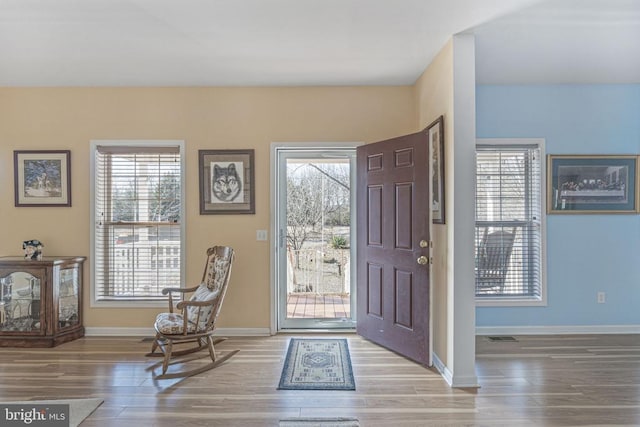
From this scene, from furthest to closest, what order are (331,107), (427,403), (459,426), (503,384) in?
(331,107), (503,384), (427,403), (459,426)

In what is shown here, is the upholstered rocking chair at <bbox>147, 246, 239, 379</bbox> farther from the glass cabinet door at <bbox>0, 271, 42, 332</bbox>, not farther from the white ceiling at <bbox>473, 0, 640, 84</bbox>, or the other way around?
the white ceiling at <bbox>473, 0, 640, 84</bbox>

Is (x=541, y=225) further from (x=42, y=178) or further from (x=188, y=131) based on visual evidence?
(x=42, y=178)

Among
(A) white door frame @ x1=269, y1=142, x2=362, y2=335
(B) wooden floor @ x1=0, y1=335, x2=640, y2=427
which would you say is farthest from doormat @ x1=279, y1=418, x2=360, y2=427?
(A) white door frame @ x1=269, y1=142, x2=362, y2=335

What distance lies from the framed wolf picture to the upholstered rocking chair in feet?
1.71

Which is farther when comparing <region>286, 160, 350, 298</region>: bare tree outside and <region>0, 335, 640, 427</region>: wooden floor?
<region>286, 160, 350, 298</region>: bare tree outside

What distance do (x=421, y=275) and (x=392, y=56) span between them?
1903 millimetres

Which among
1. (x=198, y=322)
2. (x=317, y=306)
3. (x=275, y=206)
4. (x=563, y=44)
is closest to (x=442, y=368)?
(x=317, y=306)

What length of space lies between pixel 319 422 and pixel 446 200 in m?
1.86

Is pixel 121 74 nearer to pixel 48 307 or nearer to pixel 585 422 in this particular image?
pixel 48 307

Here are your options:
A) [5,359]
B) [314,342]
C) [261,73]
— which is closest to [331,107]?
[261,73]

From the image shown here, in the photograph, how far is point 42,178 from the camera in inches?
155

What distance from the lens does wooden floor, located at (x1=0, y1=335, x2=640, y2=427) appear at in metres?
2.39

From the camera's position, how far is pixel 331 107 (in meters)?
3.96

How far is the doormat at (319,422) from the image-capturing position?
227 centimetres
